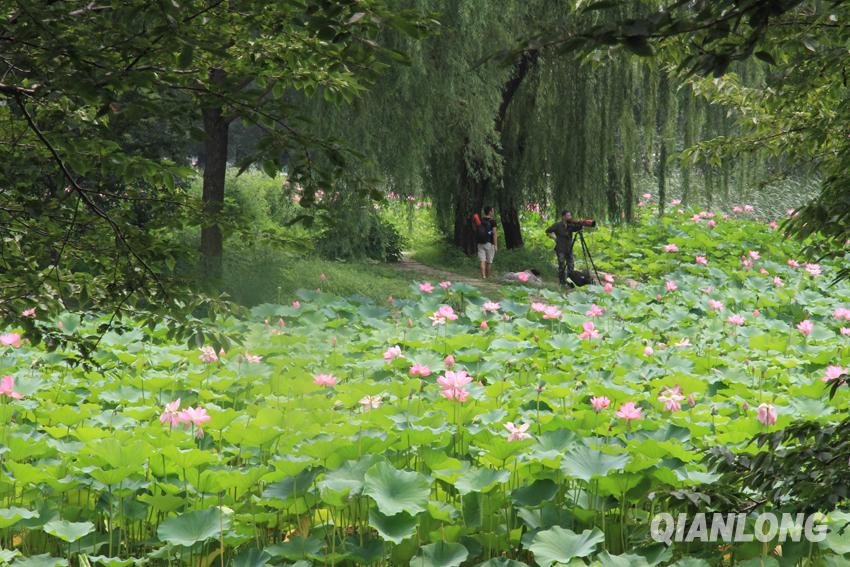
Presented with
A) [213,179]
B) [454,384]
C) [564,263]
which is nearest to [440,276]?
[564,263]


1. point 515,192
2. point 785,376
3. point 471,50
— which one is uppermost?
point 471,50

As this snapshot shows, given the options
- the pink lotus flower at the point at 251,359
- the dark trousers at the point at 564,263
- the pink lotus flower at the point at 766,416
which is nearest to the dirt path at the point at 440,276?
the dark trousers at the point at 564,263

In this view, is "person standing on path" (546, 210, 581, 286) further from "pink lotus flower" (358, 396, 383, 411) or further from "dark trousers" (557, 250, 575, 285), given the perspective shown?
"pink lotus flower" (358, 396, 383, 411)

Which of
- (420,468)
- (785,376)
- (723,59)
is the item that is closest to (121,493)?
(420,468)

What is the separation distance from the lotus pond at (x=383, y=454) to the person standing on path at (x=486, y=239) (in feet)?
21.2

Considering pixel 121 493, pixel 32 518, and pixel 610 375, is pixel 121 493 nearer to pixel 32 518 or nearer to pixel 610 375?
pixel 32 518

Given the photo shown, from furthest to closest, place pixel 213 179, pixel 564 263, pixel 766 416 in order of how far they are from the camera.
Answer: pixel 564 263 → pixel 213 179 → pixel 766 416

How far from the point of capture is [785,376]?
5.52 metres

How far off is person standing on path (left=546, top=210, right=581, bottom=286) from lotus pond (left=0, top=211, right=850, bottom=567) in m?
6.25

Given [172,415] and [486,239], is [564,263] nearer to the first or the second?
[486,239]

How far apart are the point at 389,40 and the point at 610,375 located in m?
5.58

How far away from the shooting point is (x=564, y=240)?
12.4 metres

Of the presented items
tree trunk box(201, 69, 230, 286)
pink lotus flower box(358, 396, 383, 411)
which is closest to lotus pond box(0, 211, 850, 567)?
pink lotus flower box(358, 396, 383, 411)

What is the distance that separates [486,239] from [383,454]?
919 centimetres
